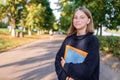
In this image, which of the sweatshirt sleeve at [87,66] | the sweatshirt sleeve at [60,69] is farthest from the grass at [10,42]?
the sweatshirt sleeve at [87,66]

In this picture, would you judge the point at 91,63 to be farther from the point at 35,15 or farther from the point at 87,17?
the point at 35,15

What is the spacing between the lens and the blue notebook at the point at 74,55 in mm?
3416

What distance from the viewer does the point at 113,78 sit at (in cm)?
1206

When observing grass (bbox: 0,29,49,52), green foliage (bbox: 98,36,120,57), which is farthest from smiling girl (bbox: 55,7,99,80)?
grass (bbox: 0,29,49,52)

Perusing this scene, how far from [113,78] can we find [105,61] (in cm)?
575

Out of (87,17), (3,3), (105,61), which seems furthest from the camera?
(3,3)

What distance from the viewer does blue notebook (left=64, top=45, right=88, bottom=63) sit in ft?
11.2

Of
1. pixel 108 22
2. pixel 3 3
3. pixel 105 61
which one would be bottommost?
pixel 105 61

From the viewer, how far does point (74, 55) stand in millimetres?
3469

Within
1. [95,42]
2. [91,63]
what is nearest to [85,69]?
A: [91,63]

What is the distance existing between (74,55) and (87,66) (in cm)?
21

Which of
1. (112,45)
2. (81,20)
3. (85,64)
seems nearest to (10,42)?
(112,45)

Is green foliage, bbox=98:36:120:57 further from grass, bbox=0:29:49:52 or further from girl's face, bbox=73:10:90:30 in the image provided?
girl's face, bbox=73:10:90:30

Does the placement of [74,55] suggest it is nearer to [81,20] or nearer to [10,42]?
[81,20]
